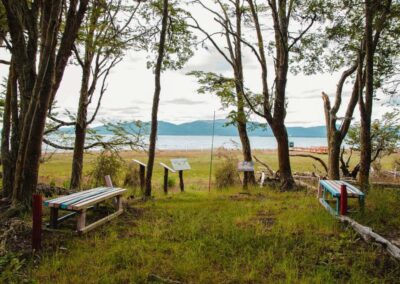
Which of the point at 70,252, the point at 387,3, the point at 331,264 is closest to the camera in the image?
the point at 331,264

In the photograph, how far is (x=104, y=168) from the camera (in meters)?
9.94

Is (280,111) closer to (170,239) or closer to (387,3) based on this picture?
(387,3)

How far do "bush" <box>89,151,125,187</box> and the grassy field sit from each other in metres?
3.90

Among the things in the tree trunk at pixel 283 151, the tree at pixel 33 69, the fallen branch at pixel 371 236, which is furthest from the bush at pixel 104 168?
the fallen branch at pixel 371 236

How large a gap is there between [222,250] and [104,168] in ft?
21.9

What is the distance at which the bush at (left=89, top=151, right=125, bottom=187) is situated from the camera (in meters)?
9.86

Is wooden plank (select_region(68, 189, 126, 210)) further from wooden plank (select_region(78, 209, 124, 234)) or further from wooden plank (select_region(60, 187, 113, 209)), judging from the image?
wooden plank (select_region(78, 209, 124, 234))

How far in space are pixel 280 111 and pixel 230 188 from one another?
2939 mm

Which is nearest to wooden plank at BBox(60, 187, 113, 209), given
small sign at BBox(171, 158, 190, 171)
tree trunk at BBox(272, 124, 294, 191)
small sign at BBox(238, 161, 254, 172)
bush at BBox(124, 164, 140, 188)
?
small sign at BBox(171, 158, 190, 171)

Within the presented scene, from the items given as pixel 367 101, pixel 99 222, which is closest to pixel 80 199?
pixel 99 222

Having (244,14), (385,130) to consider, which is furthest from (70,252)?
(385,130)

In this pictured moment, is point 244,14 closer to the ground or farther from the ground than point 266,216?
farther from the ground

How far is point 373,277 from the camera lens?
3461 millimetres

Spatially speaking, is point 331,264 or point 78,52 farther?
point 78,52
